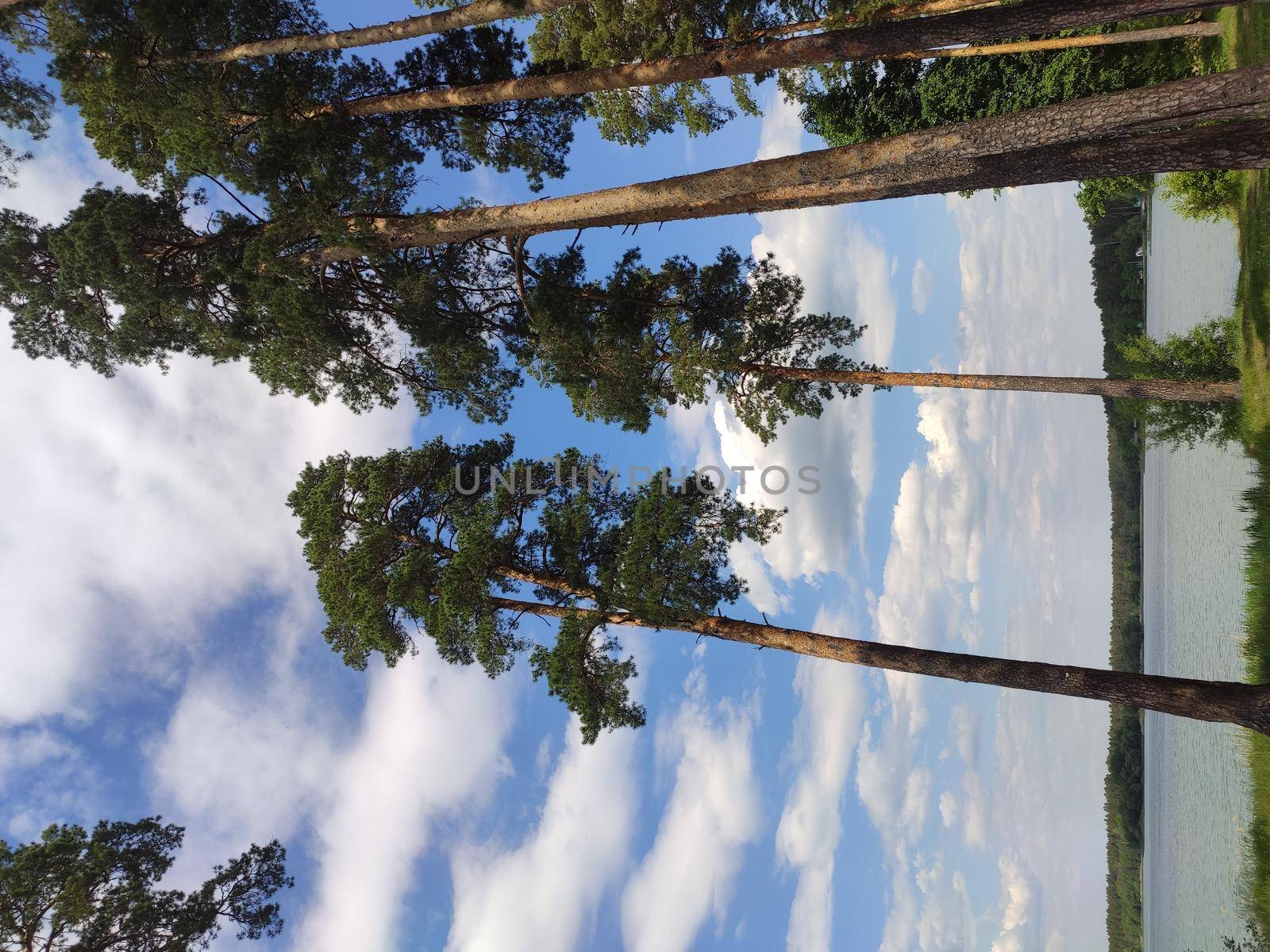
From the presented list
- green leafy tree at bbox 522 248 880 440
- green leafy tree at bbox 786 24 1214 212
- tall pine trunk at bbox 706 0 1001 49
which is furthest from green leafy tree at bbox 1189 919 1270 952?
tall pine trunk at bbox 706 0 1001 49

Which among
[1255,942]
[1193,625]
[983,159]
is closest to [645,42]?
[983,159]

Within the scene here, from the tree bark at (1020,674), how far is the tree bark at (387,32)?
371 inches

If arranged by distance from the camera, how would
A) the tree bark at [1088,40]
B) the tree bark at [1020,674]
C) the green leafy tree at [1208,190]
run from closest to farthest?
1. the tree bark at [1020,674]
2. the green leafy tree at [1208,190]
3. the tree bark at [1088,40]

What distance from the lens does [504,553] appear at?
12680 mm

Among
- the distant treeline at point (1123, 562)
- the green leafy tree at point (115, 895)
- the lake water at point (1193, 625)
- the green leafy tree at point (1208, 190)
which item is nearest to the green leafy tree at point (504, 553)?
the green leafy tree at point (115, 895)

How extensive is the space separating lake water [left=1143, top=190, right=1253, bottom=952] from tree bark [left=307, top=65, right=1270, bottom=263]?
19.7 metres

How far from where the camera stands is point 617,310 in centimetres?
1339

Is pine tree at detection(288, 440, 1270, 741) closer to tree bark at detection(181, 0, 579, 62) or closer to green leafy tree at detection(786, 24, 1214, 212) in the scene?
tree bark at detection(181, 0, 579, 62)

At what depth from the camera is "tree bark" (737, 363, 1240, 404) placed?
15414 millimetres

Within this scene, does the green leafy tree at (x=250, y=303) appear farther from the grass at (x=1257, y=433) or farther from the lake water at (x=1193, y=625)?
the lake water at (x=1193, y=625)

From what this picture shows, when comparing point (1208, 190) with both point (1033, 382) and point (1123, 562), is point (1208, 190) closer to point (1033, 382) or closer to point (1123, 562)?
point (1033, 382)

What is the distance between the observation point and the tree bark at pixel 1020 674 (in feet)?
25.2

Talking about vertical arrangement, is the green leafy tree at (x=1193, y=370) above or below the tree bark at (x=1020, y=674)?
above

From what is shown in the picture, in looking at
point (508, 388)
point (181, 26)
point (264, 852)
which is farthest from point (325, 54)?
point (264, 852)
